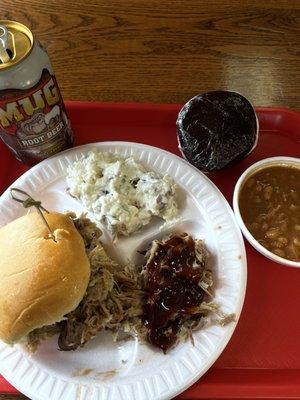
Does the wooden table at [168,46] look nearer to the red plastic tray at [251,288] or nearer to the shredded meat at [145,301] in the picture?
the red plastic tray at [251,288]

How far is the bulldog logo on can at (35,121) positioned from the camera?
146 cm

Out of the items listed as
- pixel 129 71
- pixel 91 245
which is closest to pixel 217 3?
pixel 129 71

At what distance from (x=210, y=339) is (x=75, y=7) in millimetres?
1761

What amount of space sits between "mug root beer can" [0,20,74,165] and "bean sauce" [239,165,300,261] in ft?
2.53

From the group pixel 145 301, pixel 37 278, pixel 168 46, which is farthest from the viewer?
pixel 168 46

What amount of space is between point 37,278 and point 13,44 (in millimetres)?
750

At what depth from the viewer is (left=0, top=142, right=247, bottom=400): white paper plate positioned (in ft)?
4.52

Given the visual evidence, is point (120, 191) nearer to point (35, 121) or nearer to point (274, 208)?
point (35, 121)

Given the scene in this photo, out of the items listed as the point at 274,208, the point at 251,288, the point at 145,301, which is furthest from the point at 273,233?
the point at 145,301

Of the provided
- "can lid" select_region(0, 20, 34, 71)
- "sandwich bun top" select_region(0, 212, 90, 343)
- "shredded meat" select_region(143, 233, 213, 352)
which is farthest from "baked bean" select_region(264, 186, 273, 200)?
"can lid" select_region(0, 20, 34, 71)

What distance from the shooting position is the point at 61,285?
1291 mm

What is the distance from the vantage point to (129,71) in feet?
6.79

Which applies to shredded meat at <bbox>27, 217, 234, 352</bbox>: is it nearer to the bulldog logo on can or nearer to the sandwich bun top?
the sandwich bun top

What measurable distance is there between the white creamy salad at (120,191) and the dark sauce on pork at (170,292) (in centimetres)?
15
